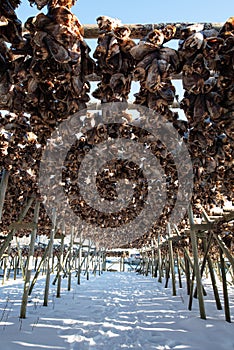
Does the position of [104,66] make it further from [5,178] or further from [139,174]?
[5,178]

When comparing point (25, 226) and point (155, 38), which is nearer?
point (155, 38)

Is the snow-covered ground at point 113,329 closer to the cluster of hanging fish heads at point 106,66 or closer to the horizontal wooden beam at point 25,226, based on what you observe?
the horizontal wooden beam at point 25,226

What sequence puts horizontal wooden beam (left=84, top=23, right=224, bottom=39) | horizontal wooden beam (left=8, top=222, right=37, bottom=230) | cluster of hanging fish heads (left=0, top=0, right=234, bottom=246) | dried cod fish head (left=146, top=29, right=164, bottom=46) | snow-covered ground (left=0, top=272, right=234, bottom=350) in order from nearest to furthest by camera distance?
cluster of hanging fish heads (left=0, top=0, right=234, bottom=246) < dried cod fish head (left=146, top=29, right=164, bottom=46) < horizontal wooden beam (left=84, top=23, right=224, bottom=39) < snow-covered ground (left=0, top=272, right=234, bottom=350) < horizontal wooden beam (left=8, top=222, right=37, bottom=230)

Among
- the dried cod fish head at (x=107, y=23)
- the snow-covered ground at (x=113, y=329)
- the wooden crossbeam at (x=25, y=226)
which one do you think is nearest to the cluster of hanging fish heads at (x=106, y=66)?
the dried cod fish head at (x=107, y=23)

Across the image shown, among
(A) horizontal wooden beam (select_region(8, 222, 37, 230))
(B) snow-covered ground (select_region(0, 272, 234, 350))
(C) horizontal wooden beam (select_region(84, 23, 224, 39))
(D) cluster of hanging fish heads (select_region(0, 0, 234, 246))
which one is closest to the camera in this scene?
(D) cluster of hanging fish heads (select_region(0, 0, 234, 246))

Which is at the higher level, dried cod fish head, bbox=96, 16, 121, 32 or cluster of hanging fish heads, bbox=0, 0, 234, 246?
dried cod fish head, bbox=96, 16, 121, 32

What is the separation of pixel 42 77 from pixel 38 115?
657mm

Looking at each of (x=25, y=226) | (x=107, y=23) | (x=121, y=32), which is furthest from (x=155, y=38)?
(x=25, y=226)

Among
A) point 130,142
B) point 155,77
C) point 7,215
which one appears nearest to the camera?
point 155,77

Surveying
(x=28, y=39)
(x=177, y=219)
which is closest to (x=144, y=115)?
(x=28, y=39)

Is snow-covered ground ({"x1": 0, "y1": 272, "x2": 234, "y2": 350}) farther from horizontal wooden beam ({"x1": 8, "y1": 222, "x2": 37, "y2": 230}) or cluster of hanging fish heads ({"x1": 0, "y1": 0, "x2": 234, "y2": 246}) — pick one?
cluster of hanging fish heads ({"x1": 0, "y1": 0, "x2": 234, "y2": 246})

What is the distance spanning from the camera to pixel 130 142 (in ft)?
13.6

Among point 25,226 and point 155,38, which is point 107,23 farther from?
point 25,226

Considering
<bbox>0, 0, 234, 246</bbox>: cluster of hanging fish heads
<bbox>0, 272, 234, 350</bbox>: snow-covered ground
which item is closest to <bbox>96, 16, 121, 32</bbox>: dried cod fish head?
<bbox>0, 0, 234, 246</bbox>: cluster of hanging fish heads
